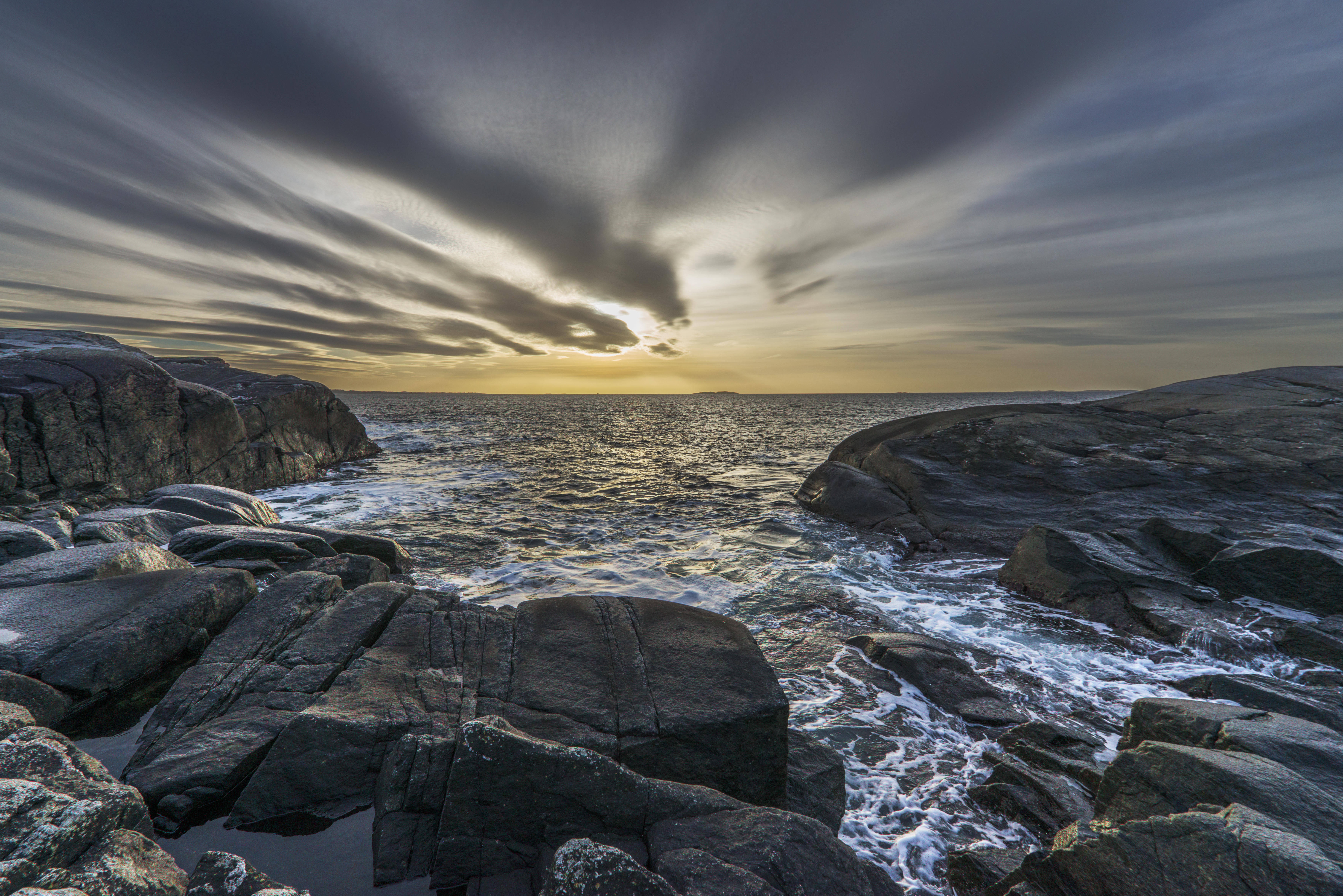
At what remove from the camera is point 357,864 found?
3.29 m

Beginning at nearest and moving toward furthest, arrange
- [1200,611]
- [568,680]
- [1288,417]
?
[568,680], [1200,611], [1288,417]

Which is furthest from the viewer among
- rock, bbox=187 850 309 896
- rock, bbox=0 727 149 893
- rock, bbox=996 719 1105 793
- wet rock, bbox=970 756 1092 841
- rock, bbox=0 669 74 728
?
rock, bbox=996 719 1105 793

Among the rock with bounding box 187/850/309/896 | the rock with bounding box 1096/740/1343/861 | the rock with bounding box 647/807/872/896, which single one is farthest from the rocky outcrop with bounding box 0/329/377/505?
the rock with bounding box 1096/740/1343/861

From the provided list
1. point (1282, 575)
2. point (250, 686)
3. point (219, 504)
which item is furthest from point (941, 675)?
point (219, 504)

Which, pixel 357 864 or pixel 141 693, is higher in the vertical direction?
pixel 141 693

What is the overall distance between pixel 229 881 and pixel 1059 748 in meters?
7.15

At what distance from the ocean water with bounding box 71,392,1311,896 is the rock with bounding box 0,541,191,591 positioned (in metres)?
2.39

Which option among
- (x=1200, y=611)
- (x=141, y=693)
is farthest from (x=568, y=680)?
(x=1200, y=611)

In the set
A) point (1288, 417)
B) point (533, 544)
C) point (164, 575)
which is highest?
point (1288, 417)

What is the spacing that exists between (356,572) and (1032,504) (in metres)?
15.4

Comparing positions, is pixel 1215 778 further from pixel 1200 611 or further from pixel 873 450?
A: pixel 873 450

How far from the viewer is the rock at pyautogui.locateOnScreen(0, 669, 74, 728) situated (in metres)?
4.04

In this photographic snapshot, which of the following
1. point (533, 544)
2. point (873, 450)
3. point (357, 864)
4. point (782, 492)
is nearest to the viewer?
point (357, 864)

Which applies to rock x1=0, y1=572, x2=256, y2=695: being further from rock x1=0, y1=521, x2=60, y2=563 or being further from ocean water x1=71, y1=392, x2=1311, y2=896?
rock x1=0, y1=521, x2=60, y2=563
